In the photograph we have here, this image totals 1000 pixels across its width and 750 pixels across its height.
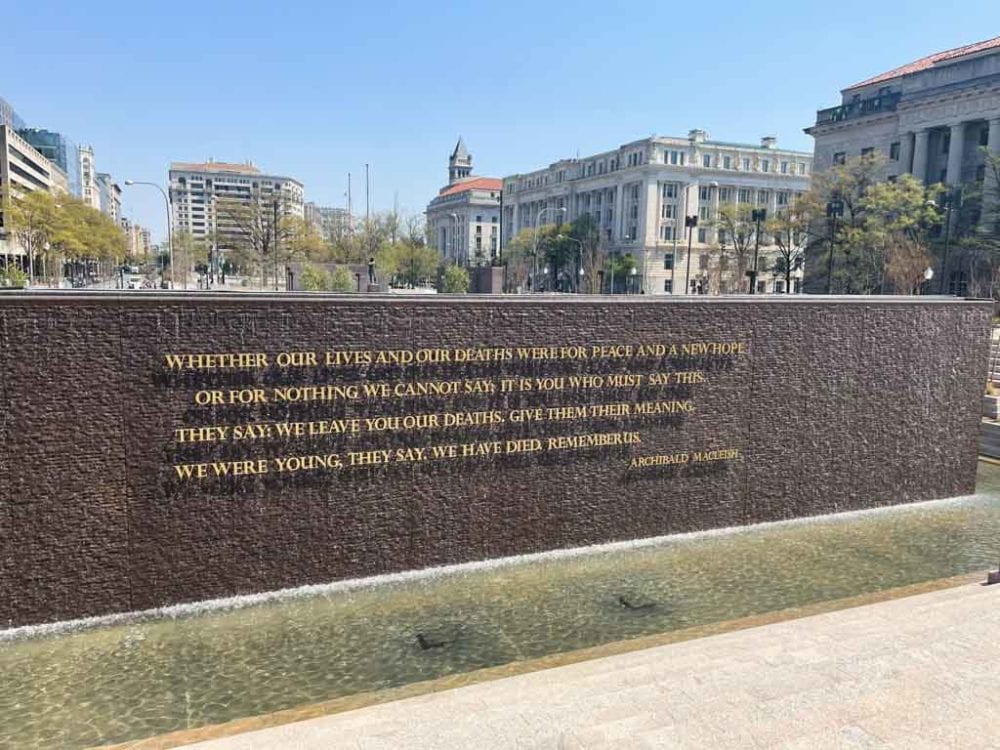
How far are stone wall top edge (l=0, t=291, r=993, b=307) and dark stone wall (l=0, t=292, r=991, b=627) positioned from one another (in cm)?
4

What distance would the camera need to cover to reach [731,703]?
23.1 feet

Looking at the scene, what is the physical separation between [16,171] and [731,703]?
382ft

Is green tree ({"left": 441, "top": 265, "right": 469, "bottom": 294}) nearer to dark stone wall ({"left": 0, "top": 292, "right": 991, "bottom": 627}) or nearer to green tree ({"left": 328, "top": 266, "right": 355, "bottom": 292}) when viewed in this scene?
green tree ({"left": 328, "top": 266, "right": 355, "bottom": 292})

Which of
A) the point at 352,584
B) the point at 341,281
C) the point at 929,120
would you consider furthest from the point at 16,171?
the point at 352,584

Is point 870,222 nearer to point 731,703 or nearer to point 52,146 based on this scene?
point 731,703

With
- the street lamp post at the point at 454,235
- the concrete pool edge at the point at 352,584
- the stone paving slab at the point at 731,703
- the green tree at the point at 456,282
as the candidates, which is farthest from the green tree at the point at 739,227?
the street lamp post at the point at 454,235

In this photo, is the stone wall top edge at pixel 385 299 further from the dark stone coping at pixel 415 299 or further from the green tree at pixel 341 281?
the green tree at pixel 341 281


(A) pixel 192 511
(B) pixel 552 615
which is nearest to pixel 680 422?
(B) pixel 552 615

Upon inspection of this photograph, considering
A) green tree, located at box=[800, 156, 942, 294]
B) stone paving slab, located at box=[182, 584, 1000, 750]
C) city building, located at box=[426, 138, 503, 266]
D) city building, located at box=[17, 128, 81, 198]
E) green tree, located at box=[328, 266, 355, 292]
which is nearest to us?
stone paving slab, located at box=[182, 584, 1000, 750]

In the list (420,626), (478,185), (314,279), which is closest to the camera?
(420,626)

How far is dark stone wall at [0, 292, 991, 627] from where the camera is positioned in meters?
9.70

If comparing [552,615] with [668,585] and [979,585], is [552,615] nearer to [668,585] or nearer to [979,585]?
[668,585]

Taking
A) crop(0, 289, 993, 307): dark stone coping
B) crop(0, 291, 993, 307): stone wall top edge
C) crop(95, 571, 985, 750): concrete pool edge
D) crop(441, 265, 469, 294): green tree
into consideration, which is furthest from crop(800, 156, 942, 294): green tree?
crop(95, 571, 985, 750): concrete pool edge

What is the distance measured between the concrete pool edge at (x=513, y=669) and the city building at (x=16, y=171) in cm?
8198
